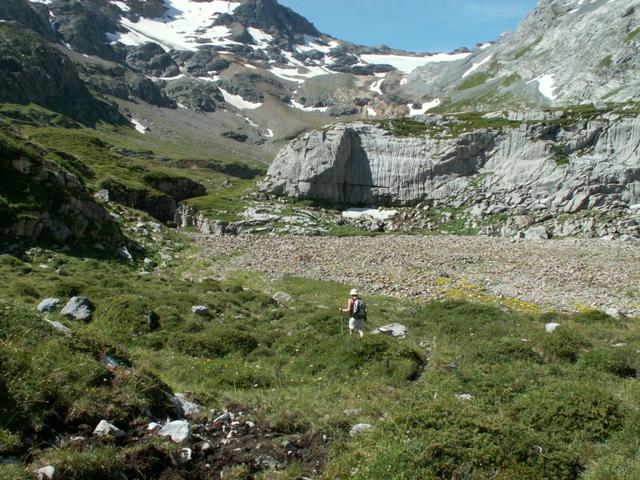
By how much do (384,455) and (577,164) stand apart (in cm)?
5796

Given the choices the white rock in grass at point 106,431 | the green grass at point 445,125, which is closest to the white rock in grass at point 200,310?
the white rock in grass at point 106,431

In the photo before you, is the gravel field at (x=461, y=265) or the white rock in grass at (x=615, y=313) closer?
the white rock in grass at (x=615, y=313)

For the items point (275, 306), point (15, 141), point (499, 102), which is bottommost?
point (275, 306)

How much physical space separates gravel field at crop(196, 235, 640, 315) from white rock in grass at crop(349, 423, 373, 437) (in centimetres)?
1752

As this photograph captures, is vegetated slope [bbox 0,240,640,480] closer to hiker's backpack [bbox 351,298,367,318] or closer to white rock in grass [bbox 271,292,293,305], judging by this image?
hiker's backpack [bbox 351,298,367,318]

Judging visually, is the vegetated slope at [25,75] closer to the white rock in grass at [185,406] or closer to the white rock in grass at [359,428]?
the white rock in grass at [185,406]

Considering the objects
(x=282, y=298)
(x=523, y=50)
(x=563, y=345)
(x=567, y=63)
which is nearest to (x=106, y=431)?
(x=563, y=345)

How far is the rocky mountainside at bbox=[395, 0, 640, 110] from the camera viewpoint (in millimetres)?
102938

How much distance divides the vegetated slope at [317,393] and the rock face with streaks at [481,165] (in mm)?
39770

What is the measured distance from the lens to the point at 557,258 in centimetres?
3378

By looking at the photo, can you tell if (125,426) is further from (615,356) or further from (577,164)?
(577,164)

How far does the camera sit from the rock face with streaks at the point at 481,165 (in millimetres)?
54250

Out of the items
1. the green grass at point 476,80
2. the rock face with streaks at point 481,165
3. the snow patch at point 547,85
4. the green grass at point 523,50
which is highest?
the green grass at point 523,50

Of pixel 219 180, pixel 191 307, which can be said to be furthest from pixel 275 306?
pixel 219 180
